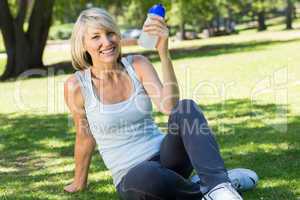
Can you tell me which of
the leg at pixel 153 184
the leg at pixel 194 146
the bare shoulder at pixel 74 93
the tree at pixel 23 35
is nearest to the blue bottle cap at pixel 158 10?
the leg at pixel 194 146

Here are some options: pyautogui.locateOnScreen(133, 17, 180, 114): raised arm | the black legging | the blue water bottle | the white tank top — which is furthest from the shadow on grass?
the blue water bottle

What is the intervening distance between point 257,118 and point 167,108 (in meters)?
4.58

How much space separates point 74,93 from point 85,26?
0.49 m

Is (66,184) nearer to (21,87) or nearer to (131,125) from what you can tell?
(131,125)

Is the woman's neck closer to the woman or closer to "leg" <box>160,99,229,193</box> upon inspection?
the woman

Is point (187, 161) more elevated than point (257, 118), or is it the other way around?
point (187, 161)

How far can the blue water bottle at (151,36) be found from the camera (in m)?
3.77

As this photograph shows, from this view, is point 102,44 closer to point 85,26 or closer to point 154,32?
point 85,26

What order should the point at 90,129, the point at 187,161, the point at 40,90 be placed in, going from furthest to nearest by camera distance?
the point at 40,90, the point at 90,129, the point at 187,161

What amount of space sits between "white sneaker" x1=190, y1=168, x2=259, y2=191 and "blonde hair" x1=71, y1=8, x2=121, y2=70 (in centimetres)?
119

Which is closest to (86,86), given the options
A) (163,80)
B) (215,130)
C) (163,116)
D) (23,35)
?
(163,80)

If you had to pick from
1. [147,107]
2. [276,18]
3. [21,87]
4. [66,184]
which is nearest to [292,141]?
[66,184]

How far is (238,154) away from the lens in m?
6.16

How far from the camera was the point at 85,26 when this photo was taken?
388 cm
